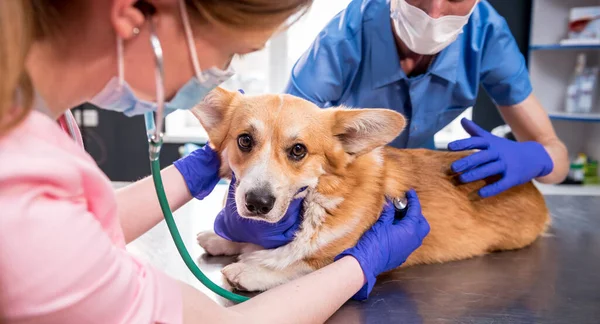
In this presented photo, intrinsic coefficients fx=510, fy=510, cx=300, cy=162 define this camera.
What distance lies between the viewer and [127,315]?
531 millimetres

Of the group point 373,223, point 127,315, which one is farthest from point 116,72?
point 373,223

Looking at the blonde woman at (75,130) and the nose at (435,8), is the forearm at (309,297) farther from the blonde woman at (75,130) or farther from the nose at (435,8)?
the nose at (435,8)

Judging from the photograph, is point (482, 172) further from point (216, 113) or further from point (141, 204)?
point (141, 204)

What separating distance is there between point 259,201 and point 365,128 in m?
0.33

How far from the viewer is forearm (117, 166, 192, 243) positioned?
1.12 metres

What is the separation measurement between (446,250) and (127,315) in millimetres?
939

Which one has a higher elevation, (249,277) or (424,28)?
(424,28)

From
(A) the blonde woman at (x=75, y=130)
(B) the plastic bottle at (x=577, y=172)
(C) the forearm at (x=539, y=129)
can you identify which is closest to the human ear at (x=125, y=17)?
(A) the blonde woman at (x=75, y=130)

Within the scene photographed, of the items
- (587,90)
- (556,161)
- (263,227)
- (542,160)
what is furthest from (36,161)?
(587,90)

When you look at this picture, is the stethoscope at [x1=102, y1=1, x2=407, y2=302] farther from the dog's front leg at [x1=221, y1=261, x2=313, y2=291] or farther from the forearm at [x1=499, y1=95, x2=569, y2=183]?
the forearm at [x1=499, y1=95, x2=569, y2=183]

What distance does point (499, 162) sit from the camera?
138cm

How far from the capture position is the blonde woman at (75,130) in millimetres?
443

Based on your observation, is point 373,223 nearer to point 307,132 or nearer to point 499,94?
point 307,132

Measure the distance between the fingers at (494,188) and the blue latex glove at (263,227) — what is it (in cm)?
53
